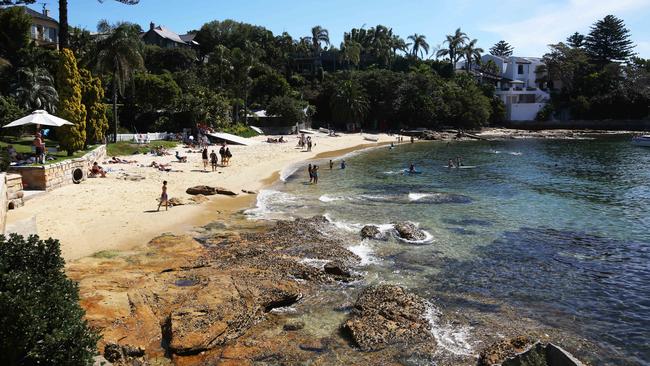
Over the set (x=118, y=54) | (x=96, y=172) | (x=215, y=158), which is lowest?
(x=96, y=172)

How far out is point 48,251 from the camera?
9023 millimetres

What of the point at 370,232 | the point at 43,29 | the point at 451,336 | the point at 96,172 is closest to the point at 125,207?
the point at 96,172

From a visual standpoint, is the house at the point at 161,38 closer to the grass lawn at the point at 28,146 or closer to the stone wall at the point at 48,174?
the grass lawn at the point at 28,146

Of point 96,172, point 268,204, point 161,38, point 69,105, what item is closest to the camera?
point 268,204

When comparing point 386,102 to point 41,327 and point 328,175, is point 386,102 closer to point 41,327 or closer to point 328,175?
point 328,175

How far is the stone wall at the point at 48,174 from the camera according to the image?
24.0m

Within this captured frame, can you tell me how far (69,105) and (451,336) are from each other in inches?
1113

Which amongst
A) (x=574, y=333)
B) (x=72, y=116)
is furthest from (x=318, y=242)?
(x=72, y=116)

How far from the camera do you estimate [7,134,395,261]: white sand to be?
18266 mm

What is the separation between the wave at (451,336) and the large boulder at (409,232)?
7.47 meters

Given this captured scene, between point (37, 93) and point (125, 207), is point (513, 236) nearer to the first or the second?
point (125, 207)

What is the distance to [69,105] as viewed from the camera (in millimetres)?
30391

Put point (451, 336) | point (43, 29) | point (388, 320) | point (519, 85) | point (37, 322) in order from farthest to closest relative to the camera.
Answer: point (519, 85) < point (43, 29) < point (388, 320) < point (451, 336) < point (37, 322)

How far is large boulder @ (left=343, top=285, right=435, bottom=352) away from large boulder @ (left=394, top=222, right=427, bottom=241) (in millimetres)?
6583
